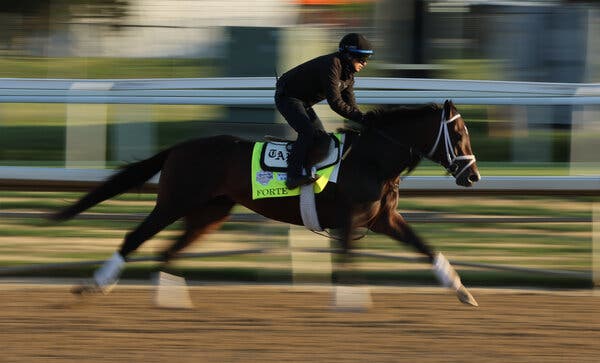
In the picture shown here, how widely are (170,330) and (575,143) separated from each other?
357 cm

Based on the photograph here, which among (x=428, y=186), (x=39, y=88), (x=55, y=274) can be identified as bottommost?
(x=55, y=274)

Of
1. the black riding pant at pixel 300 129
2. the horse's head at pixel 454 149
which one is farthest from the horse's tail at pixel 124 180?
the horse's head at pixel 454 149

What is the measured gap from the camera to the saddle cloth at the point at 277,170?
713 centimetres

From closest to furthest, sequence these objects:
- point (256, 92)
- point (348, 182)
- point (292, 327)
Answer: point (292, 327) → point (348, 182) → point (256, 92)

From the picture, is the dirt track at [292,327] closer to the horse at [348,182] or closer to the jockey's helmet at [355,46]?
the horse at [348,182]

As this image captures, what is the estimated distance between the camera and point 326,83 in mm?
7000

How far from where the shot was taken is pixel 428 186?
26.6 feet

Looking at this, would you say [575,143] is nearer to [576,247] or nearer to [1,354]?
[576,247]

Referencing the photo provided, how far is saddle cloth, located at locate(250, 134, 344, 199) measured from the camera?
713cm

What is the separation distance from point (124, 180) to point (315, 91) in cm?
136

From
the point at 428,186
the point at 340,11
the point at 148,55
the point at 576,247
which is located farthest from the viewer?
the point at 340,11

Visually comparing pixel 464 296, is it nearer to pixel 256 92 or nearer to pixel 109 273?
pixel 109 273

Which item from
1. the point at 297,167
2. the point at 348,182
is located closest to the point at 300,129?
the point at 297,167

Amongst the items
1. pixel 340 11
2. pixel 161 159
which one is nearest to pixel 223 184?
pixel 161 159
